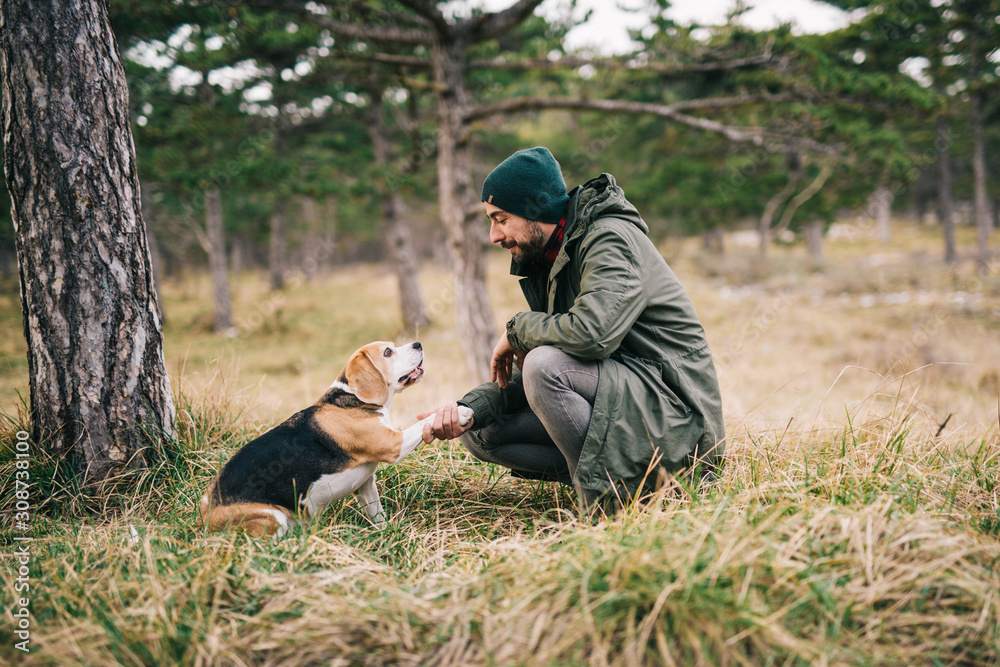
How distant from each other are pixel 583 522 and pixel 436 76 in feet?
19.4

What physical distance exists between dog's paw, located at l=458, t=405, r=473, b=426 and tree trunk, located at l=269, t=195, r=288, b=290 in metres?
15.3

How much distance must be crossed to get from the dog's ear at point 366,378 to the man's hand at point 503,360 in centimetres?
61

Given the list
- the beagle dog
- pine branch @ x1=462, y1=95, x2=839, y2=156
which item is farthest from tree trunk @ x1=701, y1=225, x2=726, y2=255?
the beagle dog

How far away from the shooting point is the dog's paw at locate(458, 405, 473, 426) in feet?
8.98

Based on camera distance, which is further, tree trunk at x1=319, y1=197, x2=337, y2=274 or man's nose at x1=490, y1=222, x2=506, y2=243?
tree trunk at x1=319, y1=197, x2=337, y2=274

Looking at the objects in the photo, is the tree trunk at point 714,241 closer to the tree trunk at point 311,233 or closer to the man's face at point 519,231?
the tree trunk at point 311,233

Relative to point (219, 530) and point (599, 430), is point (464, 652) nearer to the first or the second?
point (599, 430)

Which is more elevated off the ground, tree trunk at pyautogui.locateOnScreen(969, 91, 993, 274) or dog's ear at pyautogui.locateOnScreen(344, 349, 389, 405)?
tree trunk at pyautogui.locateOnScreen(969, 91, 993, 274)

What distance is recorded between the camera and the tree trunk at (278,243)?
16.6 meters

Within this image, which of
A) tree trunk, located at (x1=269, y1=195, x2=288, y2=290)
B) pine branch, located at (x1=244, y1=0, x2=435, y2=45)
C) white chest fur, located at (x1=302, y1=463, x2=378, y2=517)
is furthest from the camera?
tree trunk, located at (x1=269, y1=195, x2=288, y2=290)

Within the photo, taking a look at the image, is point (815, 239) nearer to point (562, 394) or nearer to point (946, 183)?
point (946, 183)

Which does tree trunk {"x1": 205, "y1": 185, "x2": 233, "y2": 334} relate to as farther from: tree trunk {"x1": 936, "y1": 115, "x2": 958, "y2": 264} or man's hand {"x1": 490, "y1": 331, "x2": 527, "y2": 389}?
tree trunk {"x1": 936, "y1": 115, "x2": 958, "y2": 264}

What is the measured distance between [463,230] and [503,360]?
4.19 m

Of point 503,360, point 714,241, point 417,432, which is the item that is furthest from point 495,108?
point 714,241
